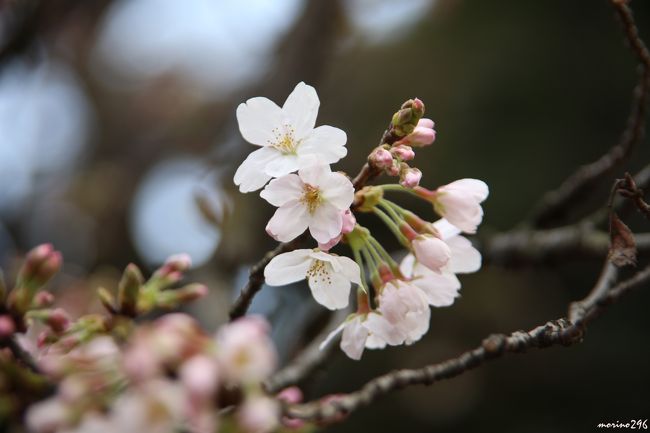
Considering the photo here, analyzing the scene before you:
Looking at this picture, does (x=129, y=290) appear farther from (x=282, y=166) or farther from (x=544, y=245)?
(x=544, y=245)

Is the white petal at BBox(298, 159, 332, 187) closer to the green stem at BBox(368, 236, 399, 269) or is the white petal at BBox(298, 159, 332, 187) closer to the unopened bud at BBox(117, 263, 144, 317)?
the green stem at BBox(368, 236, 399, 269)

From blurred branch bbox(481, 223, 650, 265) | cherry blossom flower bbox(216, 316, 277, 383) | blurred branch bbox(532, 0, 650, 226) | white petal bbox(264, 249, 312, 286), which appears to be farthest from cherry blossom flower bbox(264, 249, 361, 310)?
blurred branch bbox(481, 223, 650, 265)

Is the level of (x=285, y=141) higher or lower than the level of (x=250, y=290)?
higher

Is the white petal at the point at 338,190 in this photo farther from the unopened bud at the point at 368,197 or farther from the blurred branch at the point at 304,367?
the blurred branch at the point at 304,367

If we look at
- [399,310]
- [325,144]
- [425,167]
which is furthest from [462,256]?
[425,167]

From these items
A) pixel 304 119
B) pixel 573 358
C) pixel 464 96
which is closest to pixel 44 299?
pixel 304 119

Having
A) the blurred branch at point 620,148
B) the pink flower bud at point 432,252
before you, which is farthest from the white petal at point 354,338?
the blurred branch at point 620,148
